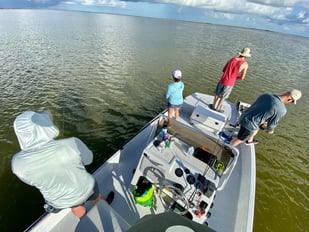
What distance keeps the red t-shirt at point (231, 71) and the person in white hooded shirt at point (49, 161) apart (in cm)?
487

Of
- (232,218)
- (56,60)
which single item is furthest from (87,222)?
(56,60)

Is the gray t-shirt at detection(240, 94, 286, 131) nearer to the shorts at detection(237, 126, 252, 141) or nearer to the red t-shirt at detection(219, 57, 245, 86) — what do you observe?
the shorts at detection(237, 126, 252, 141)

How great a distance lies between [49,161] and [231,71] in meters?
5.33

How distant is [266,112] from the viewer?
12.7 ft

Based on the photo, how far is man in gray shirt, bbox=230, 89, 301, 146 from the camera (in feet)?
12.5

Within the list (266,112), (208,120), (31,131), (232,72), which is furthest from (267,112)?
(31,131)

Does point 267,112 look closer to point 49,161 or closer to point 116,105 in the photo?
point 49,161

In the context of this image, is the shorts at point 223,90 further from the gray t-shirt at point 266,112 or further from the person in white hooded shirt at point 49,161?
the person in white hooded shirt at point 49,161

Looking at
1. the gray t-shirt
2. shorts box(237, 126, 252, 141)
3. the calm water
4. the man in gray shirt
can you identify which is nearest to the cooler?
shorts box(237, 126, 252, 141)

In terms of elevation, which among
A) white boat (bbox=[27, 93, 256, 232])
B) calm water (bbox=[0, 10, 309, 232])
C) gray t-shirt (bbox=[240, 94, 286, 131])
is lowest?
calm water (bbox=[0, 10, 309, 232])

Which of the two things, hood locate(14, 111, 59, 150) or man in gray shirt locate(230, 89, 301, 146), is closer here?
hood locate(14, 111, 59, 150)

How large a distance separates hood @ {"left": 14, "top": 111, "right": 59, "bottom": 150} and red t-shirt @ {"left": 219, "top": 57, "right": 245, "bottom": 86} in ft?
17.0

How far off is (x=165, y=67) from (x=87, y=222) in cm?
1460

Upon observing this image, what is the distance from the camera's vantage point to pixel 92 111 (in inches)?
324
